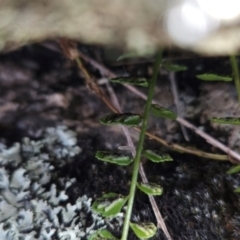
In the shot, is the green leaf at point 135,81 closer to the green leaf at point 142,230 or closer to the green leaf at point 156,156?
the green leaf at point 156,156

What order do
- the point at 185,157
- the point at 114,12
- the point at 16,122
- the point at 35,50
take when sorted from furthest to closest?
the point at 35,50
the point at 16,122
the point at 185,157
the point at 114,12

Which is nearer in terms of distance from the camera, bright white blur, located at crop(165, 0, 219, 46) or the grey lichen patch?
bright white blur, located at crop(165, 0, 219, 46)

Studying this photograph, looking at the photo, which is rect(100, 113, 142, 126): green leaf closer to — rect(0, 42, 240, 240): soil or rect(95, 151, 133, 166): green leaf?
rect(95, 151, 133, 166): green leaf

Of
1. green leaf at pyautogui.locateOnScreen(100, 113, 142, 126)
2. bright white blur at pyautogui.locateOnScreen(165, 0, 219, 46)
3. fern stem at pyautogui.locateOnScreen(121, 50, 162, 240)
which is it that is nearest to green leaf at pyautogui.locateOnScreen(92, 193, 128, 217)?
fern stem at pyautogui.locateOnScreen(121, 50, 162, 240)

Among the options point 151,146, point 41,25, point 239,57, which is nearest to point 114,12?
point 41,25

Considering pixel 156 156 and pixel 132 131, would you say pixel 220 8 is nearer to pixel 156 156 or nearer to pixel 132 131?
pixel 156 156

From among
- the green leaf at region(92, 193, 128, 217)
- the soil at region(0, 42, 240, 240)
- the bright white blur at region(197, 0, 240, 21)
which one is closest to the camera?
the bright white blur at region(197, 0, 240, 21)

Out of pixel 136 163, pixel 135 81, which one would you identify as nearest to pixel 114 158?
Result: pixel 136 163

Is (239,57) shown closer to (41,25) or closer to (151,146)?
(151,146)
